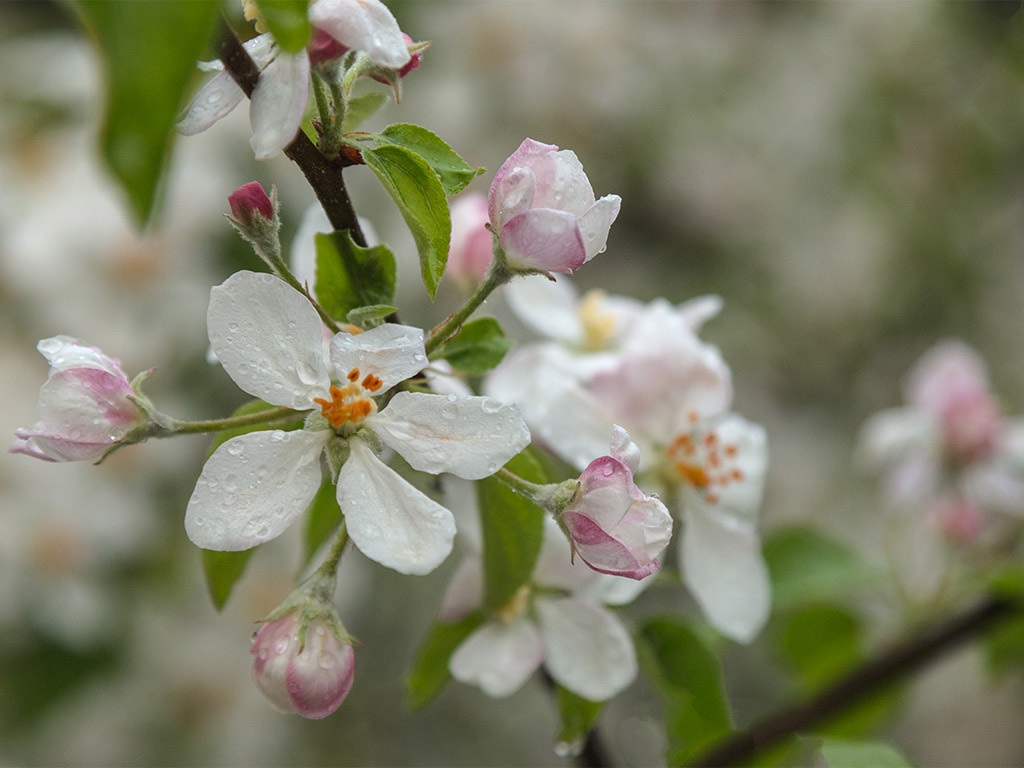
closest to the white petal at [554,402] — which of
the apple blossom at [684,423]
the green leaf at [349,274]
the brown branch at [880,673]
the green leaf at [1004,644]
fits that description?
the apple blossom at [684,423]

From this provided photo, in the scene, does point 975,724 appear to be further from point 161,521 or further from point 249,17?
point 249,17

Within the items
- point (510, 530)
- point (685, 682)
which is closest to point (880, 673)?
point (685, 682)

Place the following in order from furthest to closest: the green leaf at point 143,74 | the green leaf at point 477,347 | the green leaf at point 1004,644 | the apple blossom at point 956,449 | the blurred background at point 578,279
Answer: the blurred background at point 578,279, the apple blossom at point 956,449, the green leaf at point 1004,644, the green leaf at point 477,347, the green leaf at point 143,74

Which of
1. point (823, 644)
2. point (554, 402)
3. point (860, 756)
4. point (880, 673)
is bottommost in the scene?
point (823, 644)

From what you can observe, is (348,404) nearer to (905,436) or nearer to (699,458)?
(699,458)

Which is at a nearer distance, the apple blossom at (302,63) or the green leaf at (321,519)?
the apple blossom at (302,63)

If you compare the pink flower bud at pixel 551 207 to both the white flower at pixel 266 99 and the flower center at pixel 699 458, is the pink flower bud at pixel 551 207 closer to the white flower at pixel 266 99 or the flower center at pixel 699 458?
the white flower at pixel 266 99

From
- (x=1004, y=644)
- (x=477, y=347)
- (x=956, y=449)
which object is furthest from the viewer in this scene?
(x=956, y=449)

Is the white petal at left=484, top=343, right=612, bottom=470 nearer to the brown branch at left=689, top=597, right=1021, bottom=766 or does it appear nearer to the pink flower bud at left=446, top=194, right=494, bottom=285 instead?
the pink flower bud at left=446, top=194, right=494, bottom=285
